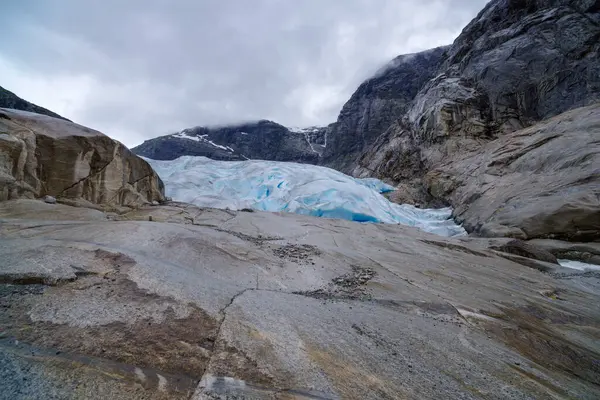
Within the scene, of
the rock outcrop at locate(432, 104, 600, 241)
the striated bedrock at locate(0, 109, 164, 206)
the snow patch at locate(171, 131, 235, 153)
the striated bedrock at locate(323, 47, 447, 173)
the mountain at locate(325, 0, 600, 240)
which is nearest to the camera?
the striated bedrock at locate(0, 109, 164, 206)

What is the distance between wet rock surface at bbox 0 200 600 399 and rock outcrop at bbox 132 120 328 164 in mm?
60744

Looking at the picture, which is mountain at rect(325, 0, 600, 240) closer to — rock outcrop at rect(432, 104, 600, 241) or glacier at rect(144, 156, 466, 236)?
rock outcrop at rect(432, 104, 600, 241)

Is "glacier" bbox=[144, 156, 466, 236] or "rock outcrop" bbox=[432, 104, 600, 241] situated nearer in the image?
"rock outcrop" bbox=[432, 104, 600, 241]

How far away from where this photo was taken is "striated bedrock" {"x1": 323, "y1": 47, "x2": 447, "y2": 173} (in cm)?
4478

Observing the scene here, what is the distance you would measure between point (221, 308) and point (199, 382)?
0.84 meters

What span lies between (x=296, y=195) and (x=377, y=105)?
38033mm

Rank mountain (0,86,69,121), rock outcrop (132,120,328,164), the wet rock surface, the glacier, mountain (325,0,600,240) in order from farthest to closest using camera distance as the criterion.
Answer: rock outcrop (132,120,328,164) < mountain (0,86,69,121) < the glacier < mountain (325,0,600,240) < the wet rock surface

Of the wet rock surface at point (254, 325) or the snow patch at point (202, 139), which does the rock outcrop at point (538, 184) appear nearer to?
the wet rock surface at point (254, 325)

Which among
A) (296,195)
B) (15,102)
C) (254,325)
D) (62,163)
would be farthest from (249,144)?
(254,325)

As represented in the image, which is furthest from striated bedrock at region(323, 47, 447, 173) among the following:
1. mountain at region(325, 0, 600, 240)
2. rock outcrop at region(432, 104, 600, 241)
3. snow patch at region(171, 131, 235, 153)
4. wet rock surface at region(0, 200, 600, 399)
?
wet rock surface at region(0, 200, 600, 399)

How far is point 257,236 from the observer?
5832 mm

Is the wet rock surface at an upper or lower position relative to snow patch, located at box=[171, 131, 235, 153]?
lower

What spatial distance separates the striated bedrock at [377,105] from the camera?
Result: 44.8 m

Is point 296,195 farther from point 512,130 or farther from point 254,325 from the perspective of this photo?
point 512,130
